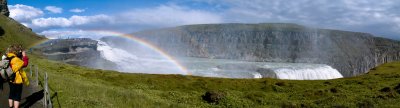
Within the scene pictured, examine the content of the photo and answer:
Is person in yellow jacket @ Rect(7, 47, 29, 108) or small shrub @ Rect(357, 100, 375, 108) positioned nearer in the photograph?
person in yellow jacket @ Rect(7, 47, 29, 108)

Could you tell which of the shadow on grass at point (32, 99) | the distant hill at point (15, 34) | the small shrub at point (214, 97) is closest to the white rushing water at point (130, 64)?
the distant hill at point (15, 34)

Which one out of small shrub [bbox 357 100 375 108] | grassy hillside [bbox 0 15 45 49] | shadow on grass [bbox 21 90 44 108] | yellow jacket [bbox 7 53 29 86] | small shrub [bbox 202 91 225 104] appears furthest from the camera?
grassy hillside [bbox 0 15 45 49]

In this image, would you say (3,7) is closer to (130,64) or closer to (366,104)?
(130,64)

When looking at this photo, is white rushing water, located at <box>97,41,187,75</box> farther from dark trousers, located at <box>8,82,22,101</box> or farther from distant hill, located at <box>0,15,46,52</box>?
dark trousers, located at <box>8,82,22,101</box>

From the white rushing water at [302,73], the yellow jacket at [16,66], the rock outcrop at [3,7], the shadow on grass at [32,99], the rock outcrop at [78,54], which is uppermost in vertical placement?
the rock outcrop at [3,7]

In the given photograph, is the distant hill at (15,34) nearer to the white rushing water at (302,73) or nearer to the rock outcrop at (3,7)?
the rock outcrop at (3,7)

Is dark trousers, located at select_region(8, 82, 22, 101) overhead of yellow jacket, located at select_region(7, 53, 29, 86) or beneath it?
beneath

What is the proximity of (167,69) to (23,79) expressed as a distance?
155 m

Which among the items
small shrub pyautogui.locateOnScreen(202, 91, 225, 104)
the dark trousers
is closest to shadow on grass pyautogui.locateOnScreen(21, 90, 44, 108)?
the dark trousers

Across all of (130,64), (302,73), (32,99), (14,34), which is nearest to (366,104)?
(32,99)

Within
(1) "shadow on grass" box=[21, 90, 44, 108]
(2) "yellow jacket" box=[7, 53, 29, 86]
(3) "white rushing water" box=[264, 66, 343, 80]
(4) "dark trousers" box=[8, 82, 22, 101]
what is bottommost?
(3) "white rushing water" box=[264, 66, 343, 80]

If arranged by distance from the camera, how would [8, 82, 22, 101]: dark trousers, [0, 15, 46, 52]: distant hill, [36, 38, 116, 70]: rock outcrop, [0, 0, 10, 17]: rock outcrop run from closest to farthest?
[8, 82, 22, 101]: dark trousers, [0, 15, 46, 52]: distant hill, [36, 38, 116, 70]: rock outcrop, [0, 0, 10, 17]: rock outcrop

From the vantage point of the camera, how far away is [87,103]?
66.8 feet

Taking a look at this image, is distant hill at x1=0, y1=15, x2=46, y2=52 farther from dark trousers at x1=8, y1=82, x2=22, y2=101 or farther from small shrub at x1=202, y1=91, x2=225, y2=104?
dark trousers at x1=8, y1=82, x2=22, y2=101
